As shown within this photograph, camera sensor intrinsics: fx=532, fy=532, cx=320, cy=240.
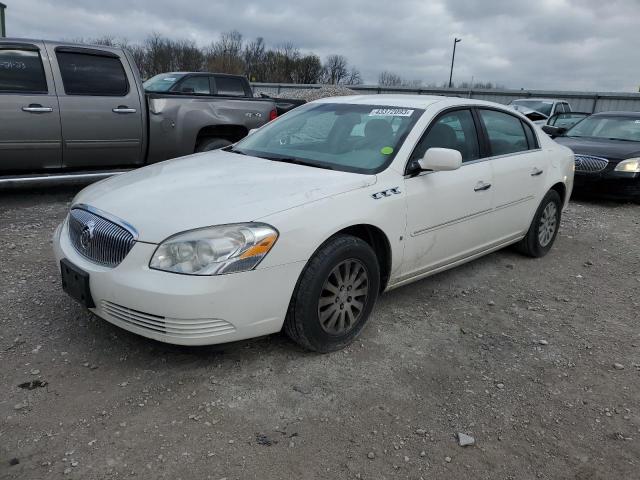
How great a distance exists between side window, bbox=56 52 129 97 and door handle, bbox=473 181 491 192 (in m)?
4.57

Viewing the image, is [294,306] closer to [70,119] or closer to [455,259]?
[455,259]

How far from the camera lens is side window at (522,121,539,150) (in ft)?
16.4

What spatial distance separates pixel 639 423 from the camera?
2.78 metres

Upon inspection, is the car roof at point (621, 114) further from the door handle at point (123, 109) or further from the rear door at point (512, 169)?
the door handle at point (123, 109)

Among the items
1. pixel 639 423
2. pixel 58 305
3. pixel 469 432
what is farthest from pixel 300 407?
pixel 58 305

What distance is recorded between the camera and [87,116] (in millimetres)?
6207

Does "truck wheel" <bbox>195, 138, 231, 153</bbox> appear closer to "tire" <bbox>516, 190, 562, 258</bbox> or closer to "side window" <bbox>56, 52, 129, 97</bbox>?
"side window" <bbox>56, 52, 129, 97</bbox>

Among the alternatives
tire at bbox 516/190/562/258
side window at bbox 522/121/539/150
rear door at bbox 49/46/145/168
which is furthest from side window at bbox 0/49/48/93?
tire at bbox 516/190/562/258

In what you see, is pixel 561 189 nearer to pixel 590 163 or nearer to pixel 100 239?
pixel 590 163

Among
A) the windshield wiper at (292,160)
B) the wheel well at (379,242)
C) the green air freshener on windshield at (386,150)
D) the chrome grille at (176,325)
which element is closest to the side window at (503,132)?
the green air freshener on windshield at (386,150)

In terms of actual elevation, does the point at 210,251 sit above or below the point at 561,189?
above

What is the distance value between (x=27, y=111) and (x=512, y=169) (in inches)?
199

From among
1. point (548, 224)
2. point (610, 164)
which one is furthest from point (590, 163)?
point (548, 224)

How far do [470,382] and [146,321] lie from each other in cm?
184
